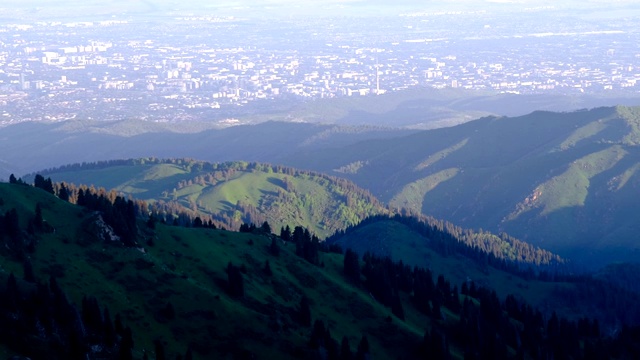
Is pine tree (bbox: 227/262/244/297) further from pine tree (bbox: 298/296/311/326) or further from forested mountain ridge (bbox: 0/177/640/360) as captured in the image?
pine tree (bbox: 298/296/311/326)

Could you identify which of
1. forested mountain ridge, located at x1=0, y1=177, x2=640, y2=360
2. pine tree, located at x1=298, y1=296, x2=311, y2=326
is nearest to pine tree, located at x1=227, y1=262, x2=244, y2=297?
forested mountain ridge, located at x1=0, y1=177, x2=640, y2=360

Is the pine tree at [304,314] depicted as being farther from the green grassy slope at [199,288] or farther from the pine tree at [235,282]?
the pine tree at [235,282]

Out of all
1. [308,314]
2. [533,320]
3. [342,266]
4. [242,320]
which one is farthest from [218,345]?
[533,320]

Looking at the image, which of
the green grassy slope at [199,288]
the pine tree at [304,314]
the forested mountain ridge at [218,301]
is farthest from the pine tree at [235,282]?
the pine tree at [304,314]

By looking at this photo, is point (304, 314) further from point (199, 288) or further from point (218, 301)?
point (199, 288)

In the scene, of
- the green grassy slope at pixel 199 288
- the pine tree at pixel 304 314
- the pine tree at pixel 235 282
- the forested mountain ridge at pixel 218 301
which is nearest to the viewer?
the forested mountain ridge at pixel 218 301

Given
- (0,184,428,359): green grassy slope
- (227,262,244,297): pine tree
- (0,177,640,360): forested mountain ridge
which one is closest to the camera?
(0,177,640,360): forested mountain ridge

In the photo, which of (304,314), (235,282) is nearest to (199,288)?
(235,282)

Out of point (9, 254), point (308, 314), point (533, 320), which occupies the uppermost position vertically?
point (9, 254)

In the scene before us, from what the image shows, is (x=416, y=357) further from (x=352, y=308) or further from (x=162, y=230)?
(x=162, y=230)
